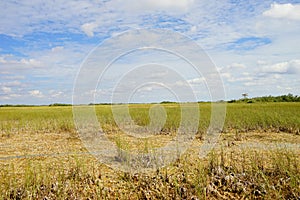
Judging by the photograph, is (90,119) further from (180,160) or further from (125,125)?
(180,160)

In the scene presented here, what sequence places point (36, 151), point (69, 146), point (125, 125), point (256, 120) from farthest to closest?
point (125, 125), point (256, 120), point (69, 146), point (36, 151)

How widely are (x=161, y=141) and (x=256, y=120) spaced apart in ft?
12.9

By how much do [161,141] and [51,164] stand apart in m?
2.94

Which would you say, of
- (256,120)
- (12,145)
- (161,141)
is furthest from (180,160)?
(256,120)

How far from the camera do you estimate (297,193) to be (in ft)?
11.3

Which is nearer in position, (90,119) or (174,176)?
(174,176)

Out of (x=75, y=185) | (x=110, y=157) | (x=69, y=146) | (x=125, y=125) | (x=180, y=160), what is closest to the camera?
(x=75, y=185)

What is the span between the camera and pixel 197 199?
3359 mm

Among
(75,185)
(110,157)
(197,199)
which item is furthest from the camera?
(110,157)

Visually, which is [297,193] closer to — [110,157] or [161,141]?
[110,157]

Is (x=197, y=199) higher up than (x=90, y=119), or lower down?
lower down

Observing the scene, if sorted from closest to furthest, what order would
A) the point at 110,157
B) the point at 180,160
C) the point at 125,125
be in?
1. the point at 180,160
2. the point at 110,157
3. the point at 125,125

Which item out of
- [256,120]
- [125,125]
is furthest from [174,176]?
[125,125]

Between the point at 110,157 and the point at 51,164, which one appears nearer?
the point at 51,164
